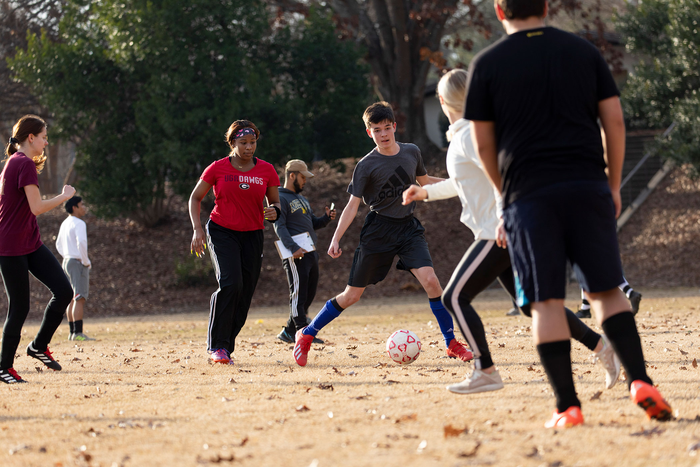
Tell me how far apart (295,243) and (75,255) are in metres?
3.73

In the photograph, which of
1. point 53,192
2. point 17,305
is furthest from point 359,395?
point 53,192

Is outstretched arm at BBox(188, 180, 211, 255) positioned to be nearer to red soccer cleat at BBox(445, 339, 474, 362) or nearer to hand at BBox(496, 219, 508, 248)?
red soccer cleat at BBox(445, 339, 474, 362)

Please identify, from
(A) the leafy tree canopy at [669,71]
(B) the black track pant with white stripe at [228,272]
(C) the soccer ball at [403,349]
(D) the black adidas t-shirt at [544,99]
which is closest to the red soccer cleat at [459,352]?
(C) the soccer ball at [403,349]

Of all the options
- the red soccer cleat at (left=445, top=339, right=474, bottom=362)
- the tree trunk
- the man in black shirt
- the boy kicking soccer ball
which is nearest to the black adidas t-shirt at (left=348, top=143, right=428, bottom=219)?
the boy kicking soccer ball

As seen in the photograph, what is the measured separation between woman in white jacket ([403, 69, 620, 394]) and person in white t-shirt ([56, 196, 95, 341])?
7.29m

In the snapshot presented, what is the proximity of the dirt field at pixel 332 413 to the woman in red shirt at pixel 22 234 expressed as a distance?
0.53m

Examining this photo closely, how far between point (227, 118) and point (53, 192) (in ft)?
45.7

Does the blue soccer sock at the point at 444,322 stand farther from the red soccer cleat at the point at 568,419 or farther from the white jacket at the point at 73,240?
→ the white jacket at the point at 73,240

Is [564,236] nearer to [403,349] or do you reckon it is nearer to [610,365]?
[610,365]

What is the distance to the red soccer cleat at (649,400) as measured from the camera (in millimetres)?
3414

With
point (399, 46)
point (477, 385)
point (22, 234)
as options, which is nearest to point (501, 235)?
point (477, 385)

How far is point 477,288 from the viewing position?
435 centimetres

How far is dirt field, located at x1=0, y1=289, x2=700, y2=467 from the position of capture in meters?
3.15

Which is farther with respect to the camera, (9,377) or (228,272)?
(228,272)
